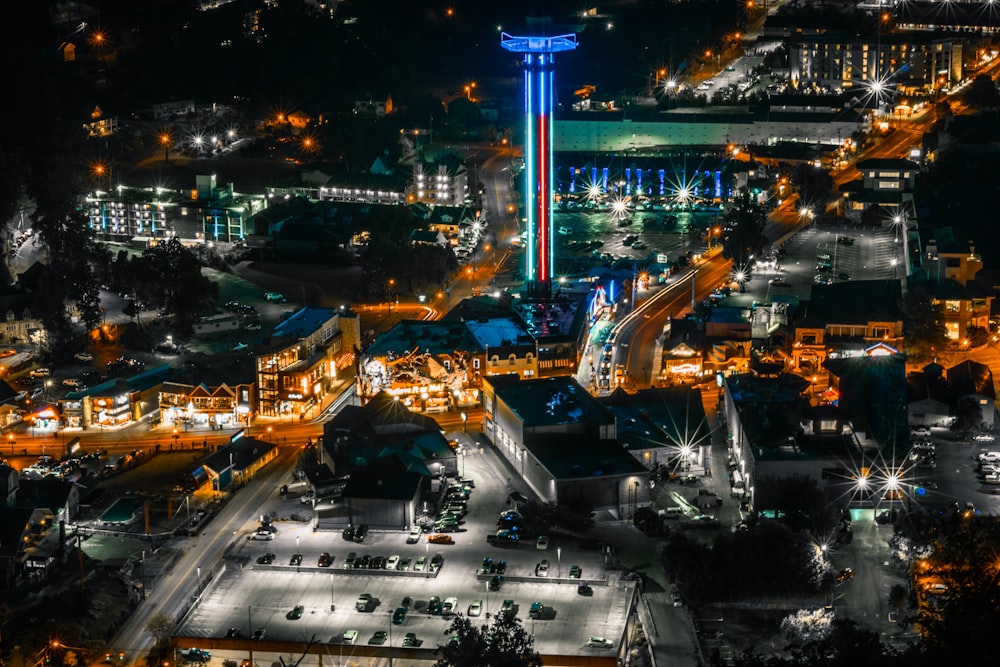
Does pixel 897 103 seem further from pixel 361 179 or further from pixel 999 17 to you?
pixel 361 179

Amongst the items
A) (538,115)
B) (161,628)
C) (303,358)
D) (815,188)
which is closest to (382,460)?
(161,628)

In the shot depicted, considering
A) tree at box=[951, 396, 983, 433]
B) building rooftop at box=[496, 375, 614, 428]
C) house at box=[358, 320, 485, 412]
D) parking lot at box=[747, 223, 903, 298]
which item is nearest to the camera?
building rooftop at box=[496, 375, 614, 428]

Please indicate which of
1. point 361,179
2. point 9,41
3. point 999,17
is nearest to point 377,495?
point 361,179

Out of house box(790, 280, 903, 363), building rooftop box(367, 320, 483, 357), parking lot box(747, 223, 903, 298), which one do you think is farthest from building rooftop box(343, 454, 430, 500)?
parking lot box(747, 223, 903, 298)

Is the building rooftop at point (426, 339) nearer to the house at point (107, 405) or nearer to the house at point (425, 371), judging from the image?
the house at point (425, 371)

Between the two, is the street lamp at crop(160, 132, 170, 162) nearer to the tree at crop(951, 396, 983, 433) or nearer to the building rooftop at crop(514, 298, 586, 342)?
the building rooftop at crop(514, 298, 586, 342)
